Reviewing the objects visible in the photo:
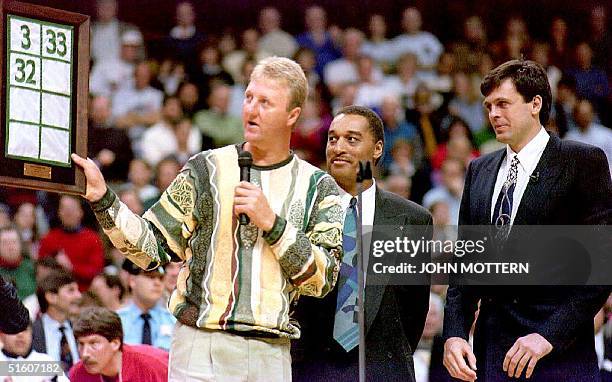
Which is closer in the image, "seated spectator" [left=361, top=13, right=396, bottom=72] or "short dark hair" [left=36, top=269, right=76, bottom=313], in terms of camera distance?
"short dark hair" [left=36, top=269, right=76, bottom=313]

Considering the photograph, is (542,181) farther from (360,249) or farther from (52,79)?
(52,79)

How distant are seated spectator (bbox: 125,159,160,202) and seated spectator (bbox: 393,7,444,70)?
2.41 metres

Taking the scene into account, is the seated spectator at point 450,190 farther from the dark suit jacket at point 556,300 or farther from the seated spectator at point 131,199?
the dark suit jacket at point 556,300

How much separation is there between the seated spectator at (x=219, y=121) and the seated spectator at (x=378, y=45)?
4.05ft

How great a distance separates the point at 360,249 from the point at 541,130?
108 cm

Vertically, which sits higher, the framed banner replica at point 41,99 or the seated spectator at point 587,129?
the seated spectator at point 587,129

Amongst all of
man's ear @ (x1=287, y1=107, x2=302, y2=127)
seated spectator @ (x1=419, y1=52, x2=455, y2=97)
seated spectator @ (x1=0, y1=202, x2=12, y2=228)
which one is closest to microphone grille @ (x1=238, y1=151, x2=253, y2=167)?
man's ear @ (x1=287, y1=107, x2=302, y2=127)

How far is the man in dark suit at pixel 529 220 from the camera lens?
463 centimetres

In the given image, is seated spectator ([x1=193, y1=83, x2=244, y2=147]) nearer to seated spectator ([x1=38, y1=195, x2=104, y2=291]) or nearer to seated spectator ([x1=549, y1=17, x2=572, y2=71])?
seated spectator ([x1=38, y1=195, x2=104, y2=291])

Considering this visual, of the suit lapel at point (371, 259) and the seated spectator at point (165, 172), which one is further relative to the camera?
the seated spectator at point (165, 172)

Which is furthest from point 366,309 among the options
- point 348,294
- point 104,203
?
point 104,203

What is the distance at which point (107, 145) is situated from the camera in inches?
373

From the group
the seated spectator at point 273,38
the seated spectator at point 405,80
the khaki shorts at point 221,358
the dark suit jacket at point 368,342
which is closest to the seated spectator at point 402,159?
the seated spectator at point 405,80

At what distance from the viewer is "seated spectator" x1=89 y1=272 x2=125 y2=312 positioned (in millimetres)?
7371
